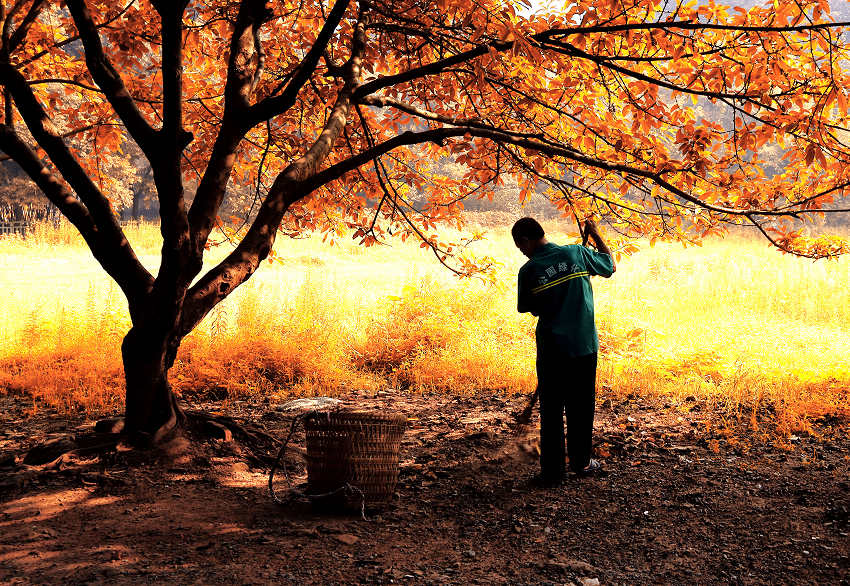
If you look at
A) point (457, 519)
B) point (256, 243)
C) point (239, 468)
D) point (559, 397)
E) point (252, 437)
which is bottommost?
point (457, 519)

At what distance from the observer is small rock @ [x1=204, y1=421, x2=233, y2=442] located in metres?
5.09

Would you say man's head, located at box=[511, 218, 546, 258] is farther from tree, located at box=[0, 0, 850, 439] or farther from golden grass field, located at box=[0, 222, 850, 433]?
golden grass field, located at box=[0, 222, 850, 433]

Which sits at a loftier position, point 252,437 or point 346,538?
point 252,437

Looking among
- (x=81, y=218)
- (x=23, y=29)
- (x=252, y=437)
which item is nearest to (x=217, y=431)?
(x=252, y=437)

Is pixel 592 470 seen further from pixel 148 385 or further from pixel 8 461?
pixel 8 461

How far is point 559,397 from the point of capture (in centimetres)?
446

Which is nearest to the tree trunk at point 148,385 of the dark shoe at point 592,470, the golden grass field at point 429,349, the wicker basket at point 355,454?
the wicker basket at point 355,454

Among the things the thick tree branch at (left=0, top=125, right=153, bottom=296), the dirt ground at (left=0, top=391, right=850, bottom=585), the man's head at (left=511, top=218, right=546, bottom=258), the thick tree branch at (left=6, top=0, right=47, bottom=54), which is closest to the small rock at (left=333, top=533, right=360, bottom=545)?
the dirt ground at (left=0, top=391, right=850, bottom=585)

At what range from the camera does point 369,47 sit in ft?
20.4

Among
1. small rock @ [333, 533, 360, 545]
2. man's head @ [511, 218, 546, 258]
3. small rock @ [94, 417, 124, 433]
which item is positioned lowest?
small rock @ [333, 533, 360, 545]

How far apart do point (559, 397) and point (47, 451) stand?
3337 millimetres

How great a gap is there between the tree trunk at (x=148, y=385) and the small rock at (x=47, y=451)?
1.21 ft

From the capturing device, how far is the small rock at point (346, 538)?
11.8 ft

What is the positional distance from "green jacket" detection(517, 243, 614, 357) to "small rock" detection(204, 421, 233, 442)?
232 cm
